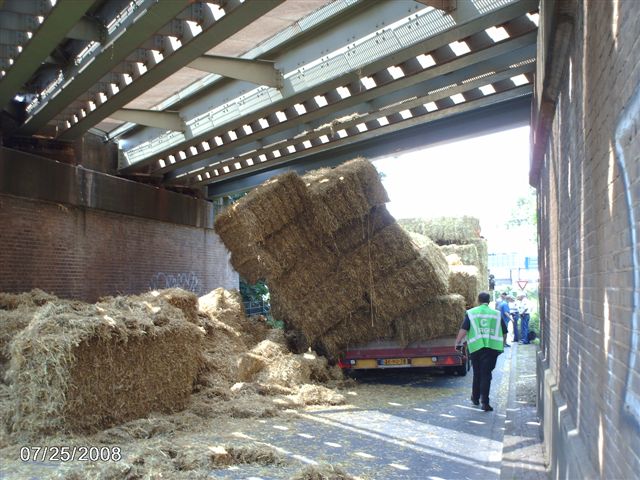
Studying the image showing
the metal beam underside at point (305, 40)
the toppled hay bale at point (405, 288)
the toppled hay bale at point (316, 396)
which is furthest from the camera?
the toppled hay bale at point (405, 288)

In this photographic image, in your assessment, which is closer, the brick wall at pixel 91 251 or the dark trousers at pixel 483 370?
the dark trousers at pixel 483 370

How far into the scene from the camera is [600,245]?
317cm

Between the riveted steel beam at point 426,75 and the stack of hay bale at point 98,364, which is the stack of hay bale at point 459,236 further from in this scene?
the stack of hay bale at point 98,364

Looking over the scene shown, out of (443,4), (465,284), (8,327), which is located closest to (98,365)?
(8,327)

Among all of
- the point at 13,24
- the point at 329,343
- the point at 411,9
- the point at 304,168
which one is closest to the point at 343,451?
the point at 329,343

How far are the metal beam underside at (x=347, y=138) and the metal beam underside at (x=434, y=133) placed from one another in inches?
14.3

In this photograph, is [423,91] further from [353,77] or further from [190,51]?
[190,51]

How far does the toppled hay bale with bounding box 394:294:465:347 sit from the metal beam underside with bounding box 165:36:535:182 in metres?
4.03

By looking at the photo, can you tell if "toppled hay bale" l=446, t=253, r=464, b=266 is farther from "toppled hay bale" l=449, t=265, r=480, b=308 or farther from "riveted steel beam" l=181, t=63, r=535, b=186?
"riveted steel beam" l=181, t=63, r=535, b=186

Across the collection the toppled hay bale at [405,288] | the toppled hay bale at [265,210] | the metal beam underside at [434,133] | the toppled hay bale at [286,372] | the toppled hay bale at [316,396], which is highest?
the metal beam underside at [434,133]

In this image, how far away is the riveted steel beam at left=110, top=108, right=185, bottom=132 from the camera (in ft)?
47.2

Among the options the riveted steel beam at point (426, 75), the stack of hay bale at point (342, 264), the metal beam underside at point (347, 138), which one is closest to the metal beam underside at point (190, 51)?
the stack of hay bale at point (342, 264)

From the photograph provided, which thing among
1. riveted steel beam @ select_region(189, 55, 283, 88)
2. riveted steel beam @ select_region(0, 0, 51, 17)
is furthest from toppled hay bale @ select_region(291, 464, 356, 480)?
riveted steel beam @ select_region(189, 55, 283, 88)

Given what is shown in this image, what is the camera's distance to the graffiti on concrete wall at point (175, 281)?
62.7 feet
